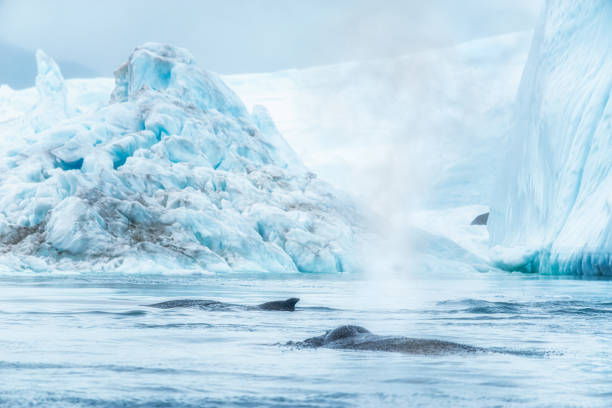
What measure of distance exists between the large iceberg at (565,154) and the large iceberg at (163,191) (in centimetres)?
1143

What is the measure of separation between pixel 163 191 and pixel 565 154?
22.7 metres

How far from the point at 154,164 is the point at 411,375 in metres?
43.9

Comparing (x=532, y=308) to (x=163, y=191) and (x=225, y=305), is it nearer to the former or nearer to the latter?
(x=225, y=305)

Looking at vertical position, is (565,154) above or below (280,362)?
above

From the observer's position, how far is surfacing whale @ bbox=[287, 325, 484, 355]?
9508 millimetres

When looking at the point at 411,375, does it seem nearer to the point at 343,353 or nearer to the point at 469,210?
the point at 343,353

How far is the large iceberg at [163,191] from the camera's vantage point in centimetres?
4253

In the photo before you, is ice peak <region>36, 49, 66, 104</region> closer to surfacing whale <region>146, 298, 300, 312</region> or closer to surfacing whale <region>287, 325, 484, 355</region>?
surfacing whale <region>146, 298, 300, 312</region>

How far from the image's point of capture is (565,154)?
1578 inches

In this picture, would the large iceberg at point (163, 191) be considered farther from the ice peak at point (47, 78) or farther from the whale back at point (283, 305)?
the whale back at point (283, 305)

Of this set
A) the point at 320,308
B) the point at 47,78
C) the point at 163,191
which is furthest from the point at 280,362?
the point at 47,78

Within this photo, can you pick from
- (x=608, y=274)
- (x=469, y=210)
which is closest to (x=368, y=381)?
(x=608, y=274)

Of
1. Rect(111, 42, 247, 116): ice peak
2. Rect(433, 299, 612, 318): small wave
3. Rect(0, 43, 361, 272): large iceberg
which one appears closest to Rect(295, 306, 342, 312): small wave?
Rect(433, 299, 612, 318): small wave

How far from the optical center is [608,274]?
1452 inches
